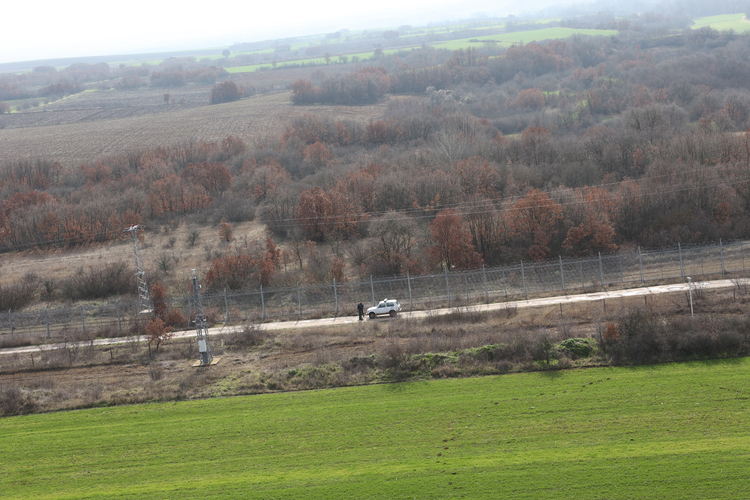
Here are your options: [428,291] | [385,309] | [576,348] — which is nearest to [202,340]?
[385,309]

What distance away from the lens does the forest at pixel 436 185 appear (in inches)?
1943

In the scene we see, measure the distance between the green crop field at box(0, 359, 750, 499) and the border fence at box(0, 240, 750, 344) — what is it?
12.8 metres

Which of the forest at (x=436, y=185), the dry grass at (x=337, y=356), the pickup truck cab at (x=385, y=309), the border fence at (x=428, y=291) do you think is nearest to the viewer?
the dry grass at (x=337, y=356)

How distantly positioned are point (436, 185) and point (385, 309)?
27873mm

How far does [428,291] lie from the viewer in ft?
133

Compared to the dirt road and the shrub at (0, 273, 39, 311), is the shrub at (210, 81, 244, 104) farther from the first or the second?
the dirt road

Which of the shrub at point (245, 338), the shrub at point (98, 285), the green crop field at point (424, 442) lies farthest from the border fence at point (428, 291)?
the green crop field at point (424, 442)

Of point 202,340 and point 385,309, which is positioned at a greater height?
point 202,340

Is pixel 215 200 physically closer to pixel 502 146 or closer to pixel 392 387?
pixel 502 146

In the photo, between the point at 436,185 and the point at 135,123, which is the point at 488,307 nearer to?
the point at 436,185

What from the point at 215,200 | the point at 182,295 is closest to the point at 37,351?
the point at 182,295

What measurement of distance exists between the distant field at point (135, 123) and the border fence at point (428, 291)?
223ft

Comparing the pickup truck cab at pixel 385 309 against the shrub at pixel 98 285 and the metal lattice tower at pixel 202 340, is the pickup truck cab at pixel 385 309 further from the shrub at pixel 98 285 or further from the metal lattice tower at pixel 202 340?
the shrub at pixel 98 285

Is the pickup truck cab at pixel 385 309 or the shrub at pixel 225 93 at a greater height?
the shrub at pixel 225 93
